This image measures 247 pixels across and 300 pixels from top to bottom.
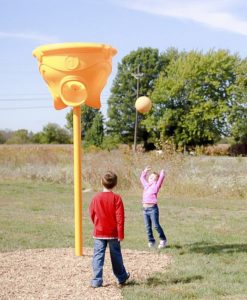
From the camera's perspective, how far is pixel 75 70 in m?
7.64

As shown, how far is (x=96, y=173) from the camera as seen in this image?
20.8 metres

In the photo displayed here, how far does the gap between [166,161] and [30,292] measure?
44.7 ft

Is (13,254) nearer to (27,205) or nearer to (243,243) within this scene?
(243,243)

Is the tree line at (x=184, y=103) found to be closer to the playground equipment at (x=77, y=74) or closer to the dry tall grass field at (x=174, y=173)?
the dry tall grass field at (x=174, y=173)

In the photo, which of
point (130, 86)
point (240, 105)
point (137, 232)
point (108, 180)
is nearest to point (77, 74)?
point (108, 180)

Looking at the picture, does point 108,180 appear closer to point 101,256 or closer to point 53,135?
point 101,256

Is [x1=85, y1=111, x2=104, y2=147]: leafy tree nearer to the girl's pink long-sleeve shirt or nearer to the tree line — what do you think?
the tree line

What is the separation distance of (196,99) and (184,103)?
193 centimetres

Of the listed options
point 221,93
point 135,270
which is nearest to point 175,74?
point 221,93

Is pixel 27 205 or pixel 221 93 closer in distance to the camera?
pixel 27 205

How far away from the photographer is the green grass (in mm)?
6375

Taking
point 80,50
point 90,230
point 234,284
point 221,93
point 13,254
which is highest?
point 80,50

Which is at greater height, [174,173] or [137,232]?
[137,232]

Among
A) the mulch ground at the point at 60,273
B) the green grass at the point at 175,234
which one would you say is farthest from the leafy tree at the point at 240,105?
the mulch ground at the point at 60,273
